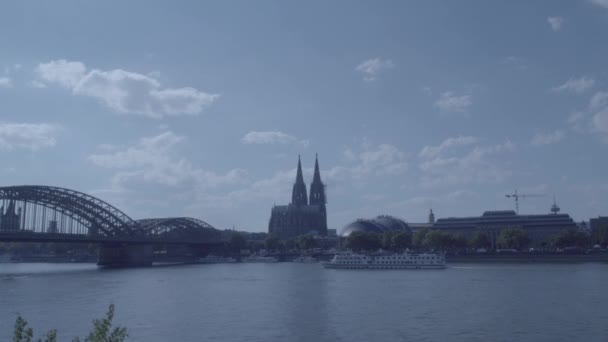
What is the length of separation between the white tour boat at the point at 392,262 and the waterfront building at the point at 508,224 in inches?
2085

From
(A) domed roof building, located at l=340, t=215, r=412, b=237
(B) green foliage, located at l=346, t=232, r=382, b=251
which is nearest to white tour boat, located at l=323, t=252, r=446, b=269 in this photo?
(B) green foliage, located at l=346, t=232, r=382, b=251

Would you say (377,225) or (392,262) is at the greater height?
(377,225)

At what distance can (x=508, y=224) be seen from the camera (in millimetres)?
147125

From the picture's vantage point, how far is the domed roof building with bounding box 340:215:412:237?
172 metres

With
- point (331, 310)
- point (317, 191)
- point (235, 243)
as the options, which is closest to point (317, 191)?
point (317, 191)

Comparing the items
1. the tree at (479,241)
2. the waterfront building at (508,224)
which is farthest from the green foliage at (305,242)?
the tree at (479,241)

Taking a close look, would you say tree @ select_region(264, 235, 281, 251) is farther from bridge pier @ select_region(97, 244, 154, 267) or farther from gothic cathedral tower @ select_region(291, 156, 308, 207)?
bridge pier @ select_region(97, 244, 154, 267)

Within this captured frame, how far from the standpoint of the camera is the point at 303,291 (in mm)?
50219

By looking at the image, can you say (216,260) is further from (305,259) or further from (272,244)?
(272,244)

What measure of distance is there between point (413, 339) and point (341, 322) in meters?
6.10

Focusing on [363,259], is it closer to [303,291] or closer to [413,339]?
[303,291]

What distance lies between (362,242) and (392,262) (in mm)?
37412

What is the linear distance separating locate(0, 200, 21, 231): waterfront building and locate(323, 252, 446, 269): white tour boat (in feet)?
147

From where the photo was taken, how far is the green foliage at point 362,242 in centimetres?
12688
